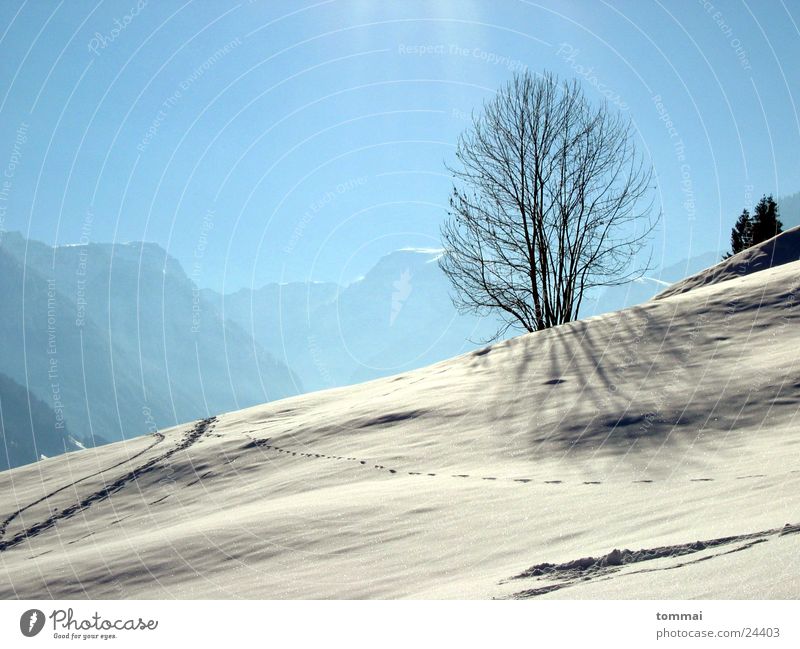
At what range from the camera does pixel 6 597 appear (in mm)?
6254

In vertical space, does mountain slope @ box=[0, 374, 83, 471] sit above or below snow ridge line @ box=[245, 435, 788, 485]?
above

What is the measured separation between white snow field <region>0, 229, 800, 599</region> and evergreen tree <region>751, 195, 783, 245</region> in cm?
3357

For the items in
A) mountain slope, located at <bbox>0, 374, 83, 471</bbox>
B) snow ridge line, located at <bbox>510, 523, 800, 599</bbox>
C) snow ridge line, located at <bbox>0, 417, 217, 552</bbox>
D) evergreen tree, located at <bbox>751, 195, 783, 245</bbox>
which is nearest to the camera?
snow ridge line, located at <bbox>510, 523, 800, 599</bbox>

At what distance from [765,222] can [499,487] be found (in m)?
41.1

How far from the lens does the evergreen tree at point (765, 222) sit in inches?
1603

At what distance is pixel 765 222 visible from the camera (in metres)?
41.3

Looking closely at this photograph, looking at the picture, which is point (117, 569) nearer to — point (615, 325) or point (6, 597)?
point (6, 597)

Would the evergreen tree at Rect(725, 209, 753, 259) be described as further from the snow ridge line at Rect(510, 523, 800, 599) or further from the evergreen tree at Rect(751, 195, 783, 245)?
the snow ridge line at Rect(510, 523, 800, 599)

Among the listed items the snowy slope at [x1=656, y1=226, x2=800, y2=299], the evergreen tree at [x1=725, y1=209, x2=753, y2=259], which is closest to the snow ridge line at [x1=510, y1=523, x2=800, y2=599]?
the snowy slope at [x1=656, y1=226, x2=800, y2=299]

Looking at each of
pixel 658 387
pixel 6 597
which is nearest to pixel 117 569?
pixel 6 597

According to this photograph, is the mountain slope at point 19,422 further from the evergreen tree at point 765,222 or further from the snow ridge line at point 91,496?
the snow ridge line at point 91,496

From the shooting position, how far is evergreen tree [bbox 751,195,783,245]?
134 ft

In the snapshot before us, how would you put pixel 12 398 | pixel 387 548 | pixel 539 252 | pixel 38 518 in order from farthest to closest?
pixel 12 398 < pixel 539 252 < pixel 38 518 < pixel 387 548

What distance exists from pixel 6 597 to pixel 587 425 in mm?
5810
